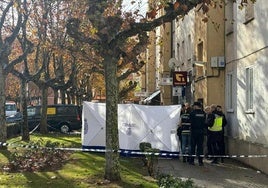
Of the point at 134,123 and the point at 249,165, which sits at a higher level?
the point at 134,123

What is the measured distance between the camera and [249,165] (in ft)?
45.5

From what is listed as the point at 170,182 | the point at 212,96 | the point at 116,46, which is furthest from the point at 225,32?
the point at 170,182

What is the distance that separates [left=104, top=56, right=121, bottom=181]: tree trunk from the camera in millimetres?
10508

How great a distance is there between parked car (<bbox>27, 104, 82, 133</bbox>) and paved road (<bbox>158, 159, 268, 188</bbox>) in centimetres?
1761

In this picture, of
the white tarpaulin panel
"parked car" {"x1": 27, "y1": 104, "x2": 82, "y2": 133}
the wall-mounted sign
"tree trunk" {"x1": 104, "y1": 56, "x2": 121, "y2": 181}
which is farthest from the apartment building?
"parked car" {"x1": 27, "y1": 104, "x2": 82, "y2": 133}

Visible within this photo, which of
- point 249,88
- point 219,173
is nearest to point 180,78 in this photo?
point 249,88

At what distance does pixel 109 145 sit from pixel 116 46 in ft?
6.89

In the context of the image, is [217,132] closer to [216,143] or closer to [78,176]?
[216,143]

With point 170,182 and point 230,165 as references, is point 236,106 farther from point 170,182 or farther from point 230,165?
point 170,182

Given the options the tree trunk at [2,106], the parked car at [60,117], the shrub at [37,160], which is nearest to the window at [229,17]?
the shrub at [37,160]

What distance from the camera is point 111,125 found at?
415 inches

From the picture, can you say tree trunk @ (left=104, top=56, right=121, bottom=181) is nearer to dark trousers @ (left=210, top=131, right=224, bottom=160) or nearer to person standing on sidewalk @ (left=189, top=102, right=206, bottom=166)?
person standing on sidewalk @ (left=189, top=102, right=206, bottom=166)

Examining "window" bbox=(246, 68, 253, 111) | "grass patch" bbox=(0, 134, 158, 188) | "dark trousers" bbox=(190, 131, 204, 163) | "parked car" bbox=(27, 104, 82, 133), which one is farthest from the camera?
"parked car" bbox=(27, 104, 82, 133)

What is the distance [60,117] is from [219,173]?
20955mm
